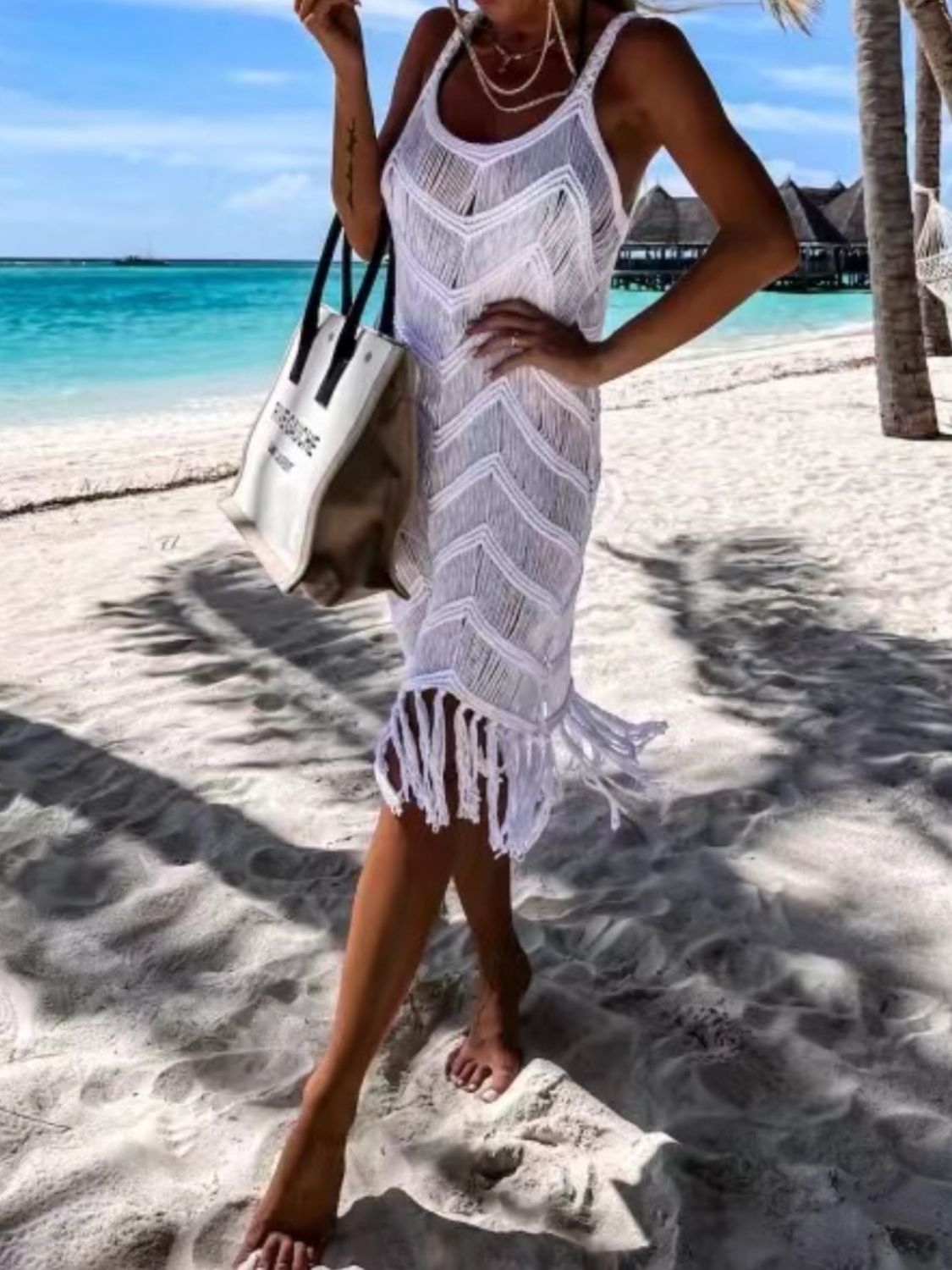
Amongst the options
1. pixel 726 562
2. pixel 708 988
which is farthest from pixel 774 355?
pixel 708 988

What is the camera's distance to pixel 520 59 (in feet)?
5.69

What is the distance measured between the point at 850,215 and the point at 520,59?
40.5 metres

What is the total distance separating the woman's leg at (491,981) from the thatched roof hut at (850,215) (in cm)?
3901

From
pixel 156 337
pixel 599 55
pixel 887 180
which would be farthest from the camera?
pixel 156 337

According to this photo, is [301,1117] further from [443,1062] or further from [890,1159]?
[890,1159]

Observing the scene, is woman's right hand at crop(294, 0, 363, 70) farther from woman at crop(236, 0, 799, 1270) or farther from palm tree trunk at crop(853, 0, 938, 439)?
palm tree trunk at crop(853, 0, 938, 439)

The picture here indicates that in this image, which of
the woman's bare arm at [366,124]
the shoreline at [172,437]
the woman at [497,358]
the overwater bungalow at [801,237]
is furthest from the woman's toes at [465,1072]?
the overwater bungalow at [801,237]

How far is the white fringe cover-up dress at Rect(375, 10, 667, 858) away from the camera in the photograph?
1.67 meters

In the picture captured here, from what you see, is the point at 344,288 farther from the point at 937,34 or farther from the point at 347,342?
the point at 937,34

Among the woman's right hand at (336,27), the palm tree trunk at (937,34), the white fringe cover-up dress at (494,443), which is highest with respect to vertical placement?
the palm tree trunk at (937,34)

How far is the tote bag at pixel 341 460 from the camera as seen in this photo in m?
1.68

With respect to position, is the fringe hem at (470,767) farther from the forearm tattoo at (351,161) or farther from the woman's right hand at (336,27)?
the woman's right hand at (336,27)

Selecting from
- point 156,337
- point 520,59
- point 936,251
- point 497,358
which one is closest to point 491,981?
point 497,358

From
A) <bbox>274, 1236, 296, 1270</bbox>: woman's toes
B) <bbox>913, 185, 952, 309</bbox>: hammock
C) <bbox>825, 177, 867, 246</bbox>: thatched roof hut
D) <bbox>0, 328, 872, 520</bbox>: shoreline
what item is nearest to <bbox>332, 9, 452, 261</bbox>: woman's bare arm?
<bbox>274, 1236, 296, 1270</bbox>: woman's toes
